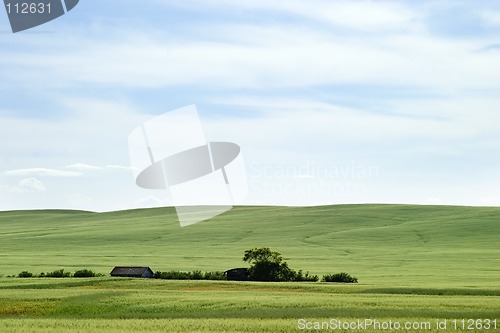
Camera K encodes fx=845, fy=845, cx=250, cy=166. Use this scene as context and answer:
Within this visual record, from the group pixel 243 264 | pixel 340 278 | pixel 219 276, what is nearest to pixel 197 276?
pixel 219 276

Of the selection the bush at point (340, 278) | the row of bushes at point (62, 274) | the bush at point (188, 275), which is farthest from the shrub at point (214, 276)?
the row of bushes at point (62, 274)

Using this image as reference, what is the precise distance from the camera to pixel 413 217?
377ft

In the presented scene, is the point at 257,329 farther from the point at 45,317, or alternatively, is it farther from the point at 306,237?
the point at 306,237

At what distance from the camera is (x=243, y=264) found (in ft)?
226

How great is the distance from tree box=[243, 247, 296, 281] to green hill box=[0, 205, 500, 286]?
526 centimetres

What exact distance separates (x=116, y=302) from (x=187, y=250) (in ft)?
149

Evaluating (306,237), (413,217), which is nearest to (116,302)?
(306,237)

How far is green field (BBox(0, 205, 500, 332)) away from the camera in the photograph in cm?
3219

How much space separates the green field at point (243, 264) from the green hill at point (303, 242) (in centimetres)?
16

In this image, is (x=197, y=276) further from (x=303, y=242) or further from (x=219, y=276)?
(x=303, y=242)

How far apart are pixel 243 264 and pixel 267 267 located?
1097cm

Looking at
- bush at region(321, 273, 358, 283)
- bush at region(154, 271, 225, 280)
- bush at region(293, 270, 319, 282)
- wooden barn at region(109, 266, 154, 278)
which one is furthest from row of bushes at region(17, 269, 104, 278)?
bush at region(321, 273, 358, 283)

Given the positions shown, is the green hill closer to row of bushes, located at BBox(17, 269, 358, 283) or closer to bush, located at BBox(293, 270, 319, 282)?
row of bushes, located at BBox(17, 269, 358, 283)

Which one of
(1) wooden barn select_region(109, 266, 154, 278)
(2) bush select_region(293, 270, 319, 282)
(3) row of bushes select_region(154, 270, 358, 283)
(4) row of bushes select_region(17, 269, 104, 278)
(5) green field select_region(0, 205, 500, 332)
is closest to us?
(5) green field select_region(0, 205, 500, 332)
